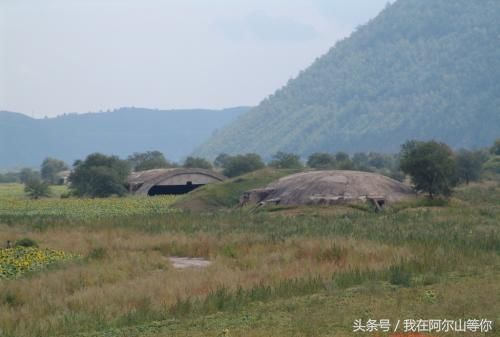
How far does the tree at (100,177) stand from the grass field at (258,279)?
136ft

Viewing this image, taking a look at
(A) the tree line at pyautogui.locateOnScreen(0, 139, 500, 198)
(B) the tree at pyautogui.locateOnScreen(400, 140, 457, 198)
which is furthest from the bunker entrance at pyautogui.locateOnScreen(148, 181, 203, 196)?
(B) the tree at pyautogui.locateOnScreen(400, 140, 457, 198)

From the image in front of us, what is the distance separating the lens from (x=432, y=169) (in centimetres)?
4969

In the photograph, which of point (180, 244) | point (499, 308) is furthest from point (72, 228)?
point (499, 308)

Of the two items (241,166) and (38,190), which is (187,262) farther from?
(241,166)

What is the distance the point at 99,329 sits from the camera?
15.3 m

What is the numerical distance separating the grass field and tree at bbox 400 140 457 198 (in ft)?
42.5

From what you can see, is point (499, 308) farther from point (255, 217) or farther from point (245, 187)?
point (245, 187)

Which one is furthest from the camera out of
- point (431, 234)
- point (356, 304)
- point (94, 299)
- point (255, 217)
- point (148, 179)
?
point (148, 179)

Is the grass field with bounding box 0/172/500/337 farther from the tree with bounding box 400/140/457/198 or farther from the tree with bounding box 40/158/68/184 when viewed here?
the tree with bounding box 40/158/68/184

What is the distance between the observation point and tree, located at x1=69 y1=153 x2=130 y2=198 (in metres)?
78.4

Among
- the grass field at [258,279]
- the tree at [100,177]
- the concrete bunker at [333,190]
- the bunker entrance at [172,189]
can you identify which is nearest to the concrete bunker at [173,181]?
the bunker entrance at [172,189]

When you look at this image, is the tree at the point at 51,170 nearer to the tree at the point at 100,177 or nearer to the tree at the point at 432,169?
the tree at the point at 100,177

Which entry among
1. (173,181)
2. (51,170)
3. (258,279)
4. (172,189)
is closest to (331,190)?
(258,279)

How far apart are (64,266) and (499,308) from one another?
1348cm
